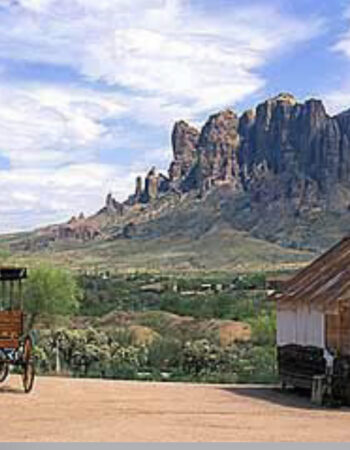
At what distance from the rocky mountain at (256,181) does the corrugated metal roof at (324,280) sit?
85.6 m

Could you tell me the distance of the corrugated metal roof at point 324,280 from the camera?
77.6ft

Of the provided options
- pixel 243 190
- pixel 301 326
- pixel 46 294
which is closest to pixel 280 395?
pixel 301 326

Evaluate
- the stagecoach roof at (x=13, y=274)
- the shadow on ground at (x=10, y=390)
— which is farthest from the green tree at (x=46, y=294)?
the stagecoach roof at (x=13, y=274)

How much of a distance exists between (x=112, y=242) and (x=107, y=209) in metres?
36.8

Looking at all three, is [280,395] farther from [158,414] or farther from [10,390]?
[158,414]

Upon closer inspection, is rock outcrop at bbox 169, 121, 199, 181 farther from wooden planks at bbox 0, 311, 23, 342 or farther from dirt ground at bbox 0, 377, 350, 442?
wooden planks at bbox 0, 311, 23, 342

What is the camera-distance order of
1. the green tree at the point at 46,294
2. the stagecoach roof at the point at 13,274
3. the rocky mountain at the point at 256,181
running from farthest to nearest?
the rocky mountain at the point at 256,181, the green tree at the point at 46,294, the stagecoach roof at the point at 13,274

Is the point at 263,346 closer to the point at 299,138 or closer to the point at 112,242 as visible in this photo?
the point at 112,242

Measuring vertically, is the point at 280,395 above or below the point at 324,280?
below

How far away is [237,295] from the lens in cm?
7550

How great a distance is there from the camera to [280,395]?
1014 inches

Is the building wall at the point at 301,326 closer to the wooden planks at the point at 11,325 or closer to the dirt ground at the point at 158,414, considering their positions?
the dirt ground at the point at 158,414

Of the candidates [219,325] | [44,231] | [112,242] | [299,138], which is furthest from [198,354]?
[44,231]

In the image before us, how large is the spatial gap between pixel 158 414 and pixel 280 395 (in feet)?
21.8
